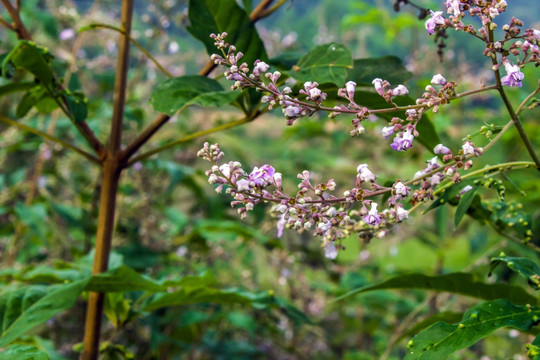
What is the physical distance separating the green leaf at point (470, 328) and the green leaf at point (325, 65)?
36cm

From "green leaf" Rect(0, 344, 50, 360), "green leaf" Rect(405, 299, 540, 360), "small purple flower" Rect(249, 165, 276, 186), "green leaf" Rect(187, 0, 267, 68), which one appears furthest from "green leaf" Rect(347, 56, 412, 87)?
"green leaf" Rect(0, 344, 50, 360)

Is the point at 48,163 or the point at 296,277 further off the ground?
the point at 48,163

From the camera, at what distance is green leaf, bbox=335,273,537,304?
86cm

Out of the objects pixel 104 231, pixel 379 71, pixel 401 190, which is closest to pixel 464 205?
pixel 401 190

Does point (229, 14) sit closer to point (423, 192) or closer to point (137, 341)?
point (423, 192)

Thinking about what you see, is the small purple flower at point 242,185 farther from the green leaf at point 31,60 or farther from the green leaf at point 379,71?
the green leaf at point 31,60

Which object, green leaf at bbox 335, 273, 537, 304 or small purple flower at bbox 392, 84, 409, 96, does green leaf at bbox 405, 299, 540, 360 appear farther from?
small purple flower at bbox 392, 84, 409, 96

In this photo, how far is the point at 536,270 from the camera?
2.33 feet

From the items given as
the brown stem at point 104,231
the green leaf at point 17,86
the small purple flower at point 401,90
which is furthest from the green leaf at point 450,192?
the green leaf at point 17,86

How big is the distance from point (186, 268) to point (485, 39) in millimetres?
1505

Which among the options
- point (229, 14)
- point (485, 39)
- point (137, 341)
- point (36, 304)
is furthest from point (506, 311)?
point (137, 341)

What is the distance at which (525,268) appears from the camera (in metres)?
0.70

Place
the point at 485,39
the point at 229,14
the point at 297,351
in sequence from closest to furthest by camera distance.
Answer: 1. the point at 485,39
2. the point at 229,14
3. the point at 297,351

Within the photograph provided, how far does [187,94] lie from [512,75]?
48 centimetres
